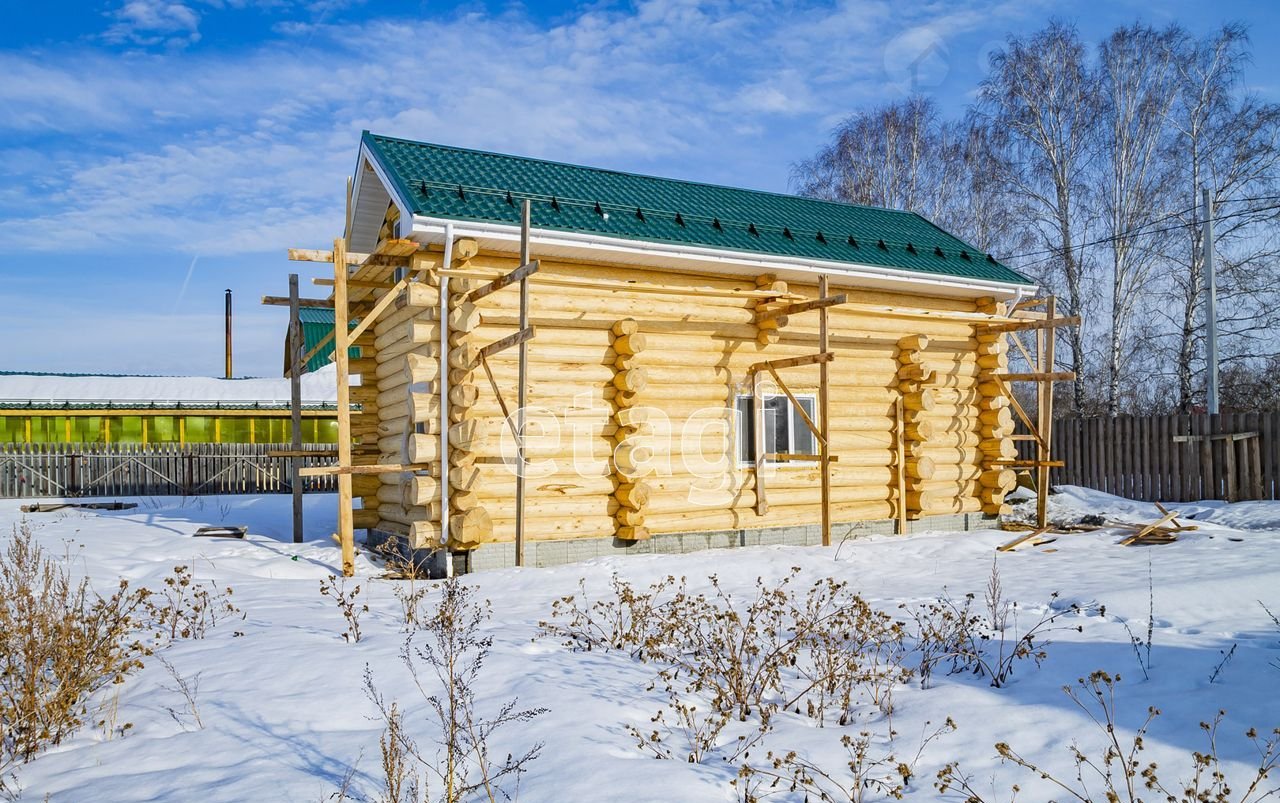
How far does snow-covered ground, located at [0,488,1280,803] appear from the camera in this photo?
432 cm

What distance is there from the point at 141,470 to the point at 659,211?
2023cm

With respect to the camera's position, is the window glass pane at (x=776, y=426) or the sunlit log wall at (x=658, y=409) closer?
the sunlit log wall at (x=658, y=409)

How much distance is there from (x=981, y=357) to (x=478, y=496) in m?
8.94

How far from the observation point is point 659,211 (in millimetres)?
12789

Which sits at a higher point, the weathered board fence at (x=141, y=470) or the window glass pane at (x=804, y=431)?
the window glass pane at (x=804, y=431)

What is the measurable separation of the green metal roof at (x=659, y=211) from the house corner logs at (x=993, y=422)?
40.0 inches

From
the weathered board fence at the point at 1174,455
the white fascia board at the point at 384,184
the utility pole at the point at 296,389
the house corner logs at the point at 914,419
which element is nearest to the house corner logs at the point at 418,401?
the white fascia board at the point at 384,184

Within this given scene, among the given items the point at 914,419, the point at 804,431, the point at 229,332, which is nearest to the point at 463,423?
the point at 804,431

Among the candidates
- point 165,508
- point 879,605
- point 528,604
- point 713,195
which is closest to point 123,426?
point 165,508

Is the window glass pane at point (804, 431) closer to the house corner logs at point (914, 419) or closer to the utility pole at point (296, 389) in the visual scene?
the house corner logs at point (914, 419)

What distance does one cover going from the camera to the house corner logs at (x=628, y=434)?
1155 centimetres

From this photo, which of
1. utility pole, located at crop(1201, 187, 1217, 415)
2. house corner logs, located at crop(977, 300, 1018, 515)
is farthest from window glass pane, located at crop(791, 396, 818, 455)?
utility pole, located at crop(1201, 187, 1217, 415)

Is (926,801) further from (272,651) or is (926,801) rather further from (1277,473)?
(1277,473)

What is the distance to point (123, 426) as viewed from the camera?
2977 centimetres
